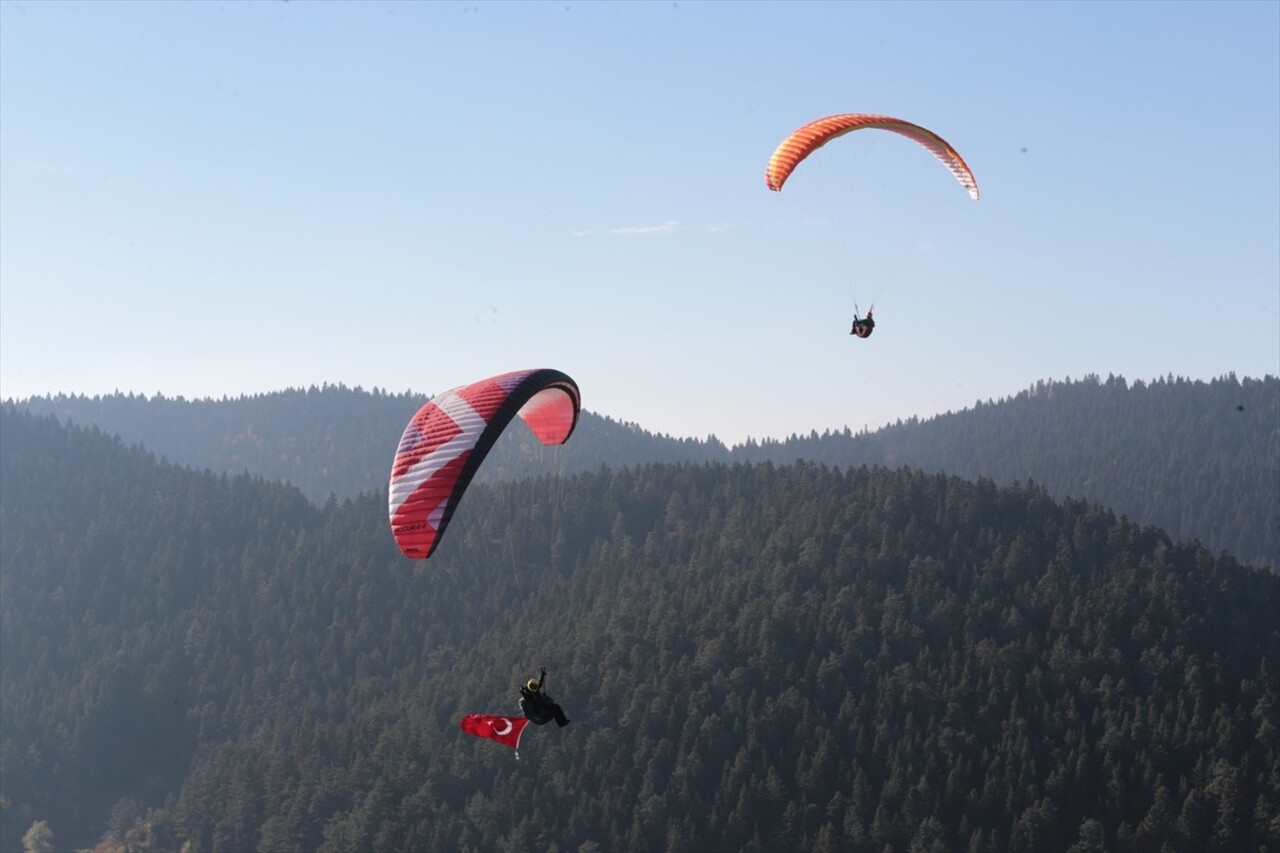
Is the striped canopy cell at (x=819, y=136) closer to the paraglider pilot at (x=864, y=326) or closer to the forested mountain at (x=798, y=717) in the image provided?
the paraglider pilot at (x=864, y=326)

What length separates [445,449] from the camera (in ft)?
126

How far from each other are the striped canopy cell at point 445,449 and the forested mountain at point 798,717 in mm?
82679

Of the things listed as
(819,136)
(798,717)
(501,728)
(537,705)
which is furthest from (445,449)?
(798,717)

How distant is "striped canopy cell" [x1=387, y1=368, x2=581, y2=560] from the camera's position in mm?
37188

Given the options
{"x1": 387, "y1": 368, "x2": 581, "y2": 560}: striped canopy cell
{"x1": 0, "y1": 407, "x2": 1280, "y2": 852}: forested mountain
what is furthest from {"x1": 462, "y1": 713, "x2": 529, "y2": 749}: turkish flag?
{"x1": 0, "y1": 407, "x2": 1280, "y2": 852}: forested mountain

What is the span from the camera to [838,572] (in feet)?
557

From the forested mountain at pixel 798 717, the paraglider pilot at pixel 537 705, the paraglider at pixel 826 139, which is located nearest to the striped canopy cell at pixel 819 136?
the paraglider at pixel 826 139

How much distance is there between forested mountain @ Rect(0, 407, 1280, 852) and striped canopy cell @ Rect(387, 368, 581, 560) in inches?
3255

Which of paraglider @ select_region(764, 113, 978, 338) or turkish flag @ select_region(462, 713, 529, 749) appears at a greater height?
paraglider @ select_region(764, 113, 978, 338)

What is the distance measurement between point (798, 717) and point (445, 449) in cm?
10572

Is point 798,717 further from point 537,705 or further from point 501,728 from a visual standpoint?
point 537,705

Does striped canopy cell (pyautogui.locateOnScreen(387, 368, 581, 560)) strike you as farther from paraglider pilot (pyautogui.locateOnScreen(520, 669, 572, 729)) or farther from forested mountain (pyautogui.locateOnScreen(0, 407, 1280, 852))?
forested mountain (pyautogui.locateOnScreen(0, 407, 1280, 852))

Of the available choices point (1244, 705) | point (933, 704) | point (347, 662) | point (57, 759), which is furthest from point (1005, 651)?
point (57, 759)

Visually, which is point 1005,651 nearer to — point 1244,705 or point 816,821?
point 1244,705
